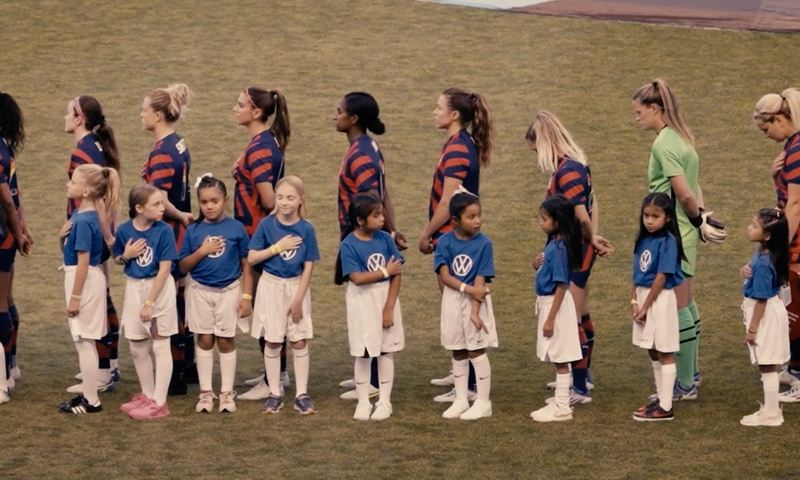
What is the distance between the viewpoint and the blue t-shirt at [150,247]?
935 cm

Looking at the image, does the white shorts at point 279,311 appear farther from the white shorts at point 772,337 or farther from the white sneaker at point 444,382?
the white shorts at point 772,337

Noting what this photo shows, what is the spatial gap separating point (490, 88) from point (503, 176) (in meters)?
2.02

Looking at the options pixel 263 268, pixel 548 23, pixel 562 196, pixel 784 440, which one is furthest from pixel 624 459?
pixel 548 23

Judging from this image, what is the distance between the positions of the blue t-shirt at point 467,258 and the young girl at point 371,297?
290mm

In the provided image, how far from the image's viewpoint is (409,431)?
9039 mm

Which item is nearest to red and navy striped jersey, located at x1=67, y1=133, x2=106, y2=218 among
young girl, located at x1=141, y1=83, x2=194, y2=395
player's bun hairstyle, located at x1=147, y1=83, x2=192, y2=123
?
young girl, located at x1=141, y1=83, x2=194, y2=395

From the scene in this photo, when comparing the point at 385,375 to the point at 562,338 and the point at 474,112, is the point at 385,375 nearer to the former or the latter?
the point at 562,338

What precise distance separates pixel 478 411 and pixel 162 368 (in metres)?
1.89

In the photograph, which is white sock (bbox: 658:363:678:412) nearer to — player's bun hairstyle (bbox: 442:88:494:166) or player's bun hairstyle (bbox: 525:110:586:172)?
player's bun hairstyle (bbox: 525:110:586:172)

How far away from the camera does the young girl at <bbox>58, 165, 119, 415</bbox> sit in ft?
30.6

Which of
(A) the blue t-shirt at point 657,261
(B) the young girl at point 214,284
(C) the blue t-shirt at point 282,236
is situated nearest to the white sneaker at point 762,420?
(A) the blue t-shirt at point 657,261

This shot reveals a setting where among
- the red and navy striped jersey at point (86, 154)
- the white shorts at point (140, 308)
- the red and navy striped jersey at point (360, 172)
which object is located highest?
the red and navy striped jersey at point (86, 154)

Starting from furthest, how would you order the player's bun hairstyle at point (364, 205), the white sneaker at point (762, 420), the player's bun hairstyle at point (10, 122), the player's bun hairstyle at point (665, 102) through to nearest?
the player's bun hairstyle at point (10, 122)
the player's bun hairstyle at point (665, 102)
the player's bun hairstyle at point (364, 205)
the white sneaker at point (762, 420)

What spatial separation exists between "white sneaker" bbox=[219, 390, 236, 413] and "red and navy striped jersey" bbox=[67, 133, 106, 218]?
5.16ft
